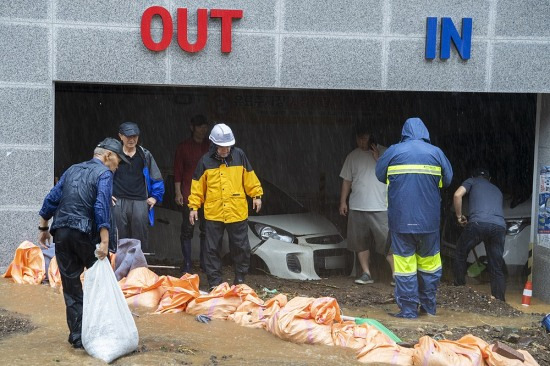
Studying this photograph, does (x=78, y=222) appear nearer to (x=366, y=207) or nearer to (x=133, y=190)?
(x=133, y=190)

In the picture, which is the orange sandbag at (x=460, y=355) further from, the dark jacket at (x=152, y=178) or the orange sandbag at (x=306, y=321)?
the dark jacket at (x=152, y=178)

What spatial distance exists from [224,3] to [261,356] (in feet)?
14.9

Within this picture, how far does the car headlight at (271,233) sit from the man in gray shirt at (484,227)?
2.09m

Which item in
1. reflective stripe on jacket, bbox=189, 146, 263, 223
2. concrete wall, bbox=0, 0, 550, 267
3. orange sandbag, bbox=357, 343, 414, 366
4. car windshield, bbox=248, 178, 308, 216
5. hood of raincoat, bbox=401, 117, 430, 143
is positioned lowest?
orange sandbag, bbox=357, 343, 414, 366

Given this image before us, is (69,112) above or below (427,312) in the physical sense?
above

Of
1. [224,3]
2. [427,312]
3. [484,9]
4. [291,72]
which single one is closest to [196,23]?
[224,3]

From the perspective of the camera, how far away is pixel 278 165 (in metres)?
16.5

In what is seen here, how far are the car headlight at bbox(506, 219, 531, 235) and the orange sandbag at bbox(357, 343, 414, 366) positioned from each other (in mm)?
5026

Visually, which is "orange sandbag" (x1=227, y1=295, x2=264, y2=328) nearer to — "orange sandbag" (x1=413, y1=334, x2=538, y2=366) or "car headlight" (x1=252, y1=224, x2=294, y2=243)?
"orange sandbag" (x1=413, y1=334, x2=538, y2=366)

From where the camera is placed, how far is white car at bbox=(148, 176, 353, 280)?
411 inches

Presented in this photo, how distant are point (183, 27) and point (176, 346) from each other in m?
4.11

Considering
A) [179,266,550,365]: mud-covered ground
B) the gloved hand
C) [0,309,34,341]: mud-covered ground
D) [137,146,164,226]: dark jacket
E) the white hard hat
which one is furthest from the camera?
[137,146,164,226]: dark jacket

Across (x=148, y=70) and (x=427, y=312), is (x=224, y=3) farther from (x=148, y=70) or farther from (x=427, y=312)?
(x=427, y=312)

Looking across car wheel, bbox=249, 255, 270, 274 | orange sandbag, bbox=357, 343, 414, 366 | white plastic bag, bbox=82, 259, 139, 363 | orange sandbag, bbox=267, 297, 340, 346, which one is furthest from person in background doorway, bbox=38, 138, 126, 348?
car wheel, bbox=249, 255, 270, 274
